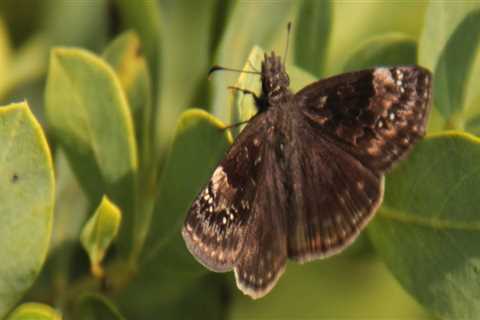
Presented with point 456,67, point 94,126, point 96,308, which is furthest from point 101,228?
point 456,67

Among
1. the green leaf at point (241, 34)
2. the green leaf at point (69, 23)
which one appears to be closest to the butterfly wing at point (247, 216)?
the green leaf at point (241, 34)

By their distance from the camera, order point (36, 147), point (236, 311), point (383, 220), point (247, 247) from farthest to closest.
A: point (236, 311), point (247, 247), point (383, 220), point (36, 147)

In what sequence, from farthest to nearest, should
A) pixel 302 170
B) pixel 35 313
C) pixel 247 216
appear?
pixel 302 170 → pixel 247 216 → pixel 35 313

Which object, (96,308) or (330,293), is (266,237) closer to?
(96,308)

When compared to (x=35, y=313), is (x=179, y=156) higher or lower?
higher

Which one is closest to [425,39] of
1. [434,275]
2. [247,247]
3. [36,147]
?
[434,275]

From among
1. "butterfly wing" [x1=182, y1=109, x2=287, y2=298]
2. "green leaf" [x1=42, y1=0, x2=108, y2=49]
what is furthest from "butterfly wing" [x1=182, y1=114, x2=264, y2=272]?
"green leaf" [x1=42, y1=0, x2=108, y2=49]

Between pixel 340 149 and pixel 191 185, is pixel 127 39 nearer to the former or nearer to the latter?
pixel 191 185
